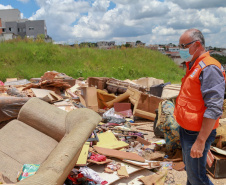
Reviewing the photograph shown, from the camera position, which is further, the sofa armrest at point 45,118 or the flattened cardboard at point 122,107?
the flattened cardboard at point 122,107

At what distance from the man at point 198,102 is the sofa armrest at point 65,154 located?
0.98 m

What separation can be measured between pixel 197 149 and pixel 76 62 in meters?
14.4

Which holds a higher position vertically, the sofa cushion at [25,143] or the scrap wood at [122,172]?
the sofa cushion at [25,143]

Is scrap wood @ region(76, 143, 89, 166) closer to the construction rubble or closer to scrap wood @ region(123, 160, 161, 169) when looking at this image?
the construction rubble

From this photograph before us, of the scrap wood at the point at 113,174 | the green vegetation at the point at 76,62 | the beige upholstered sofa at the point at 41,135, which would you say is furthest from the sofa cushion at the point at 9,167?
the green vegetation at the point at 76,62

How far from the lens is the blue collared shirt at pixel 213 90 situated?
183 centimetres

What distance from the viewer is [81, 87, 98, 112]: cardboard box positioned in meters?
7.29

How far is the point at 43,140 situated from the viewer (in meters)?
3.21

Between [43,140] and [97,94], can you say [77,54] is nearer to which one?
[97,94]

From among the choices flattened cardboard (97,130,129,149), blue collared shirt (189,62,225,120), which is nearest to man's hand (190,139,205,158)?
blue collared shirt (189,62,225,120)

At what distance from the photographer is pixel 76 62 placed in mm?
15750

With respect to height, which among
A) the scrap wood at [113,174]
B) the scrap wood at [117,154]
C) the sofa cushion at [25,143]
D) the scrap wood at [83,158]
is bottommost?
the scrap wood at [113,174]

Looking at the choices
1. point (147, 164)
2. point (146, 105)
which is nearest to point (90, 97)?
point (146, 105)

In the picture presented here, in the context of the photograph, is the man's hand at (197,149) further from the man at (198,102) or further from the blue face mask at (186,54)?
the blue face mask at (186,54)
